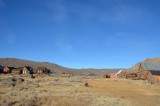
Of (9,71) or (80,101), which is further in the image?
(9,71)

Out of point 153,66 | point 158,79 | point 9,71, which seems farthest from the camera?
point 9,71

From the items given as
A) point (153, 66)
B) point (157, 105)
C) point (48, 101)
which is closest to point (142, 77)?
point (153, 66)

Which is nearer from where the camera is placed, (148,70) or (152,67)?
(148,70)

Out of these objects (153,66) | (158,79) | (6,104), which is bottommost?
(6,104)

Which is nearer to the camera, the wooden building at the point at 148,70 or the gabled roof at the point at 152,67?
the wooden building at the point at 148,70

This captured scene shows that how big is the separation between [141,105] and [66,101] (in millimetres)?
6121

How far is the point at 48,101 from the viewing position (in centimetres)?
1590

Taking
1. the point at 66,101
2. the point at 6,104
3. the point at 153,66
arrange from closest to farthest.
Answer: the point at 6,104 < the point at 66,101 < the point at 153,66

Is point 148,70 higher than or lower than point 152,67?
lower

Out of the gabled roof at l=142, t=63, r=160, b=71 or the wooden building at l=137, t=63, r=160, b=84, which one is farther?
the gabled roof at l=142, t=63, r=160, b=71

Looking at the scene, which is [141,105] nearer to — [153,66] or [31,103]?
[31,103]

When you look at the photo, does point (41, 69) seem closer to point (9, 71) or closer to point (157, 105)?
point (9, 71)

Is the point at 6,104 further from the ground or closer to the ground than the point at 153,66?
closer to the ground

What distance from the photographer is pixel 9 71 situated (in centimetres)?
8200
